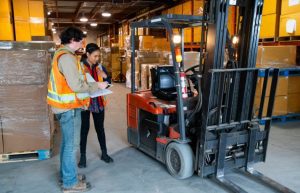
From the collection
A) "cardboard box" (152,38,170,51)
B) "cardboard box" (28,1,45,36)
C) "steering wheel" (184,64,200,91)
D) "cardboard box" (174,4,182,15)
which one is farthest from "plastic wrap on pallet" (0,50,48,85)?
"cardboard box" (152,38,170,51)

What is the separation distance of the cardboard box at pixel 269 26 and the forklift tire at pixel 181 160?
4697 mm

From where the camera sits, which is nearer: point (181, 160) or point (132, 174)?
point (181, 160)

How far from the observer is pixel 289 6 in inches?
248

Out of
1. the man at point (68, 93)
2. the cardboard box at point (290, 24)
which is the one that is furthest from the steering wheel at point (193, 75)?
the cardboard box at point (290, 24)

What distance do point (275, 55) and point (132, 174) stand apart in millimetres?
4531

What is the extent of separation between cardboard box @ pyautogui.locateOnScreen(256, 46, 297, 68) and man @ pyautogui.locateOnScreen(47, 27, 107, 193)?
446 centimetres

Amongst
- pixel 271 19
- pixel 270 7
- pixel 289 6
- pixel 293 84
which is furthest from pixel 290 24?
pixel 293 84

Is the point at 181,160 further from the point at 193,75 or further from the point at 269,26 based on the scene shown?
the point at 269,26

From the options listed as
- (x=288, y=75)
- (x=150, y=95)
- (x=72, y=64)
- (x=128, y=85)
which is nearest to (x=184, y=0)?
(x=128, y=85)

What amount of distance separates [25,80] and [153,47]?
850cm

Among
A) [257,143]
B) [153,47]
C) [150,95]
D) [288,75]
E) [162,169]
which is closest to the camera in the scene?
[257,143]

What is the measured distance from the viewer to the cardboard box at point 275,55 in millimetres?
6488

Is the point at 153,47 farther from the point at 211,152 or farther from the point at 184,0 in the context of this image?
the point at 211,152

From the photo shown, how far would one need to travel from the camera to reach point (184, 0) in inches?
432
